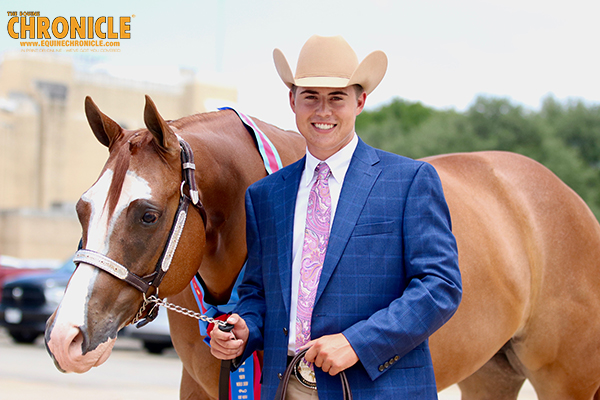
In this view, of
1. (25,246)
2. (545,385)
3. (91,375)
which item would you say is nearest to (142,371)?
(91,375)

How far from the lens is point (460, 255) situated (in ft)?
10.6

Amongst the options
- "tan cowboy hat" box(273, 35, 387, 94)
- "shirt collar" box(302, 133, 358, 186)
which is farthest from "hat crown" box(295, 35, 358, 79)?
"shirt collar" box(302, 133, 358, 186)

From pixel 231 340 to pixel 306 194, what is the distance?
1.96 feet

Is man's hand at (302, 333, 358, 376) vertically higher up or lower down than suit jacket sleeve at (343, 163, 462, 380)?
lower down

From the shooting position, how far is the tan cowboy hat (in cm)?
214

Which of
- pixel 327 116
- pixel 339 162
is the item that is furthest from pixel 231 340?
pixel 327 116

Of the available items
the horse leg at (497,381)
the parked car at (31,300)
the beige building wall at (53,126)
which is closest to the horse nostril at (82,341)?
the horse leg at (497,381)

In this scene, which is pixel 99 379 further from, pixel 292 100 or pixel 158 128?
pixel 292 100

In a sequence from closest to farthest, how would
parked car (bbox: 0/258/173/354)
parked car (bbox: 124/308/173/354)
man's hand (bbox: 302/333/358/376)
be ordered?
man's hand (bbox: 302/333/358/376)
parked car (bbox: 124/308/173/354)
parked car (bbox: 0/258/173/354)

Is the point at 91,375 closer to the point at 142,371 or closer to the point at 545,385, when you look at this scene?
the point at 142,371

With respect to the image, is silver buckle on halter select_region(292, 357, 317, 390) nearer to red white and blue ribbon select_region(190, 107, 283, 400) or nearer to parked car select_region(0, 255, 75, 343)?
red white and blue ribbon select_region(190, 107, 283, 400)

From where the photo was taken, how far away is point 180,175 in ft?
7.69

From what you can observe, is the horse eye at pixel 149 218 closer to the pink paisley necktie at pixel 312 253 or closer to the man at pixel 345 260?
the man at pixel 345 260

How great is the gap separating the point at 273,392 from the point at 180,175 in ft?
2.92
